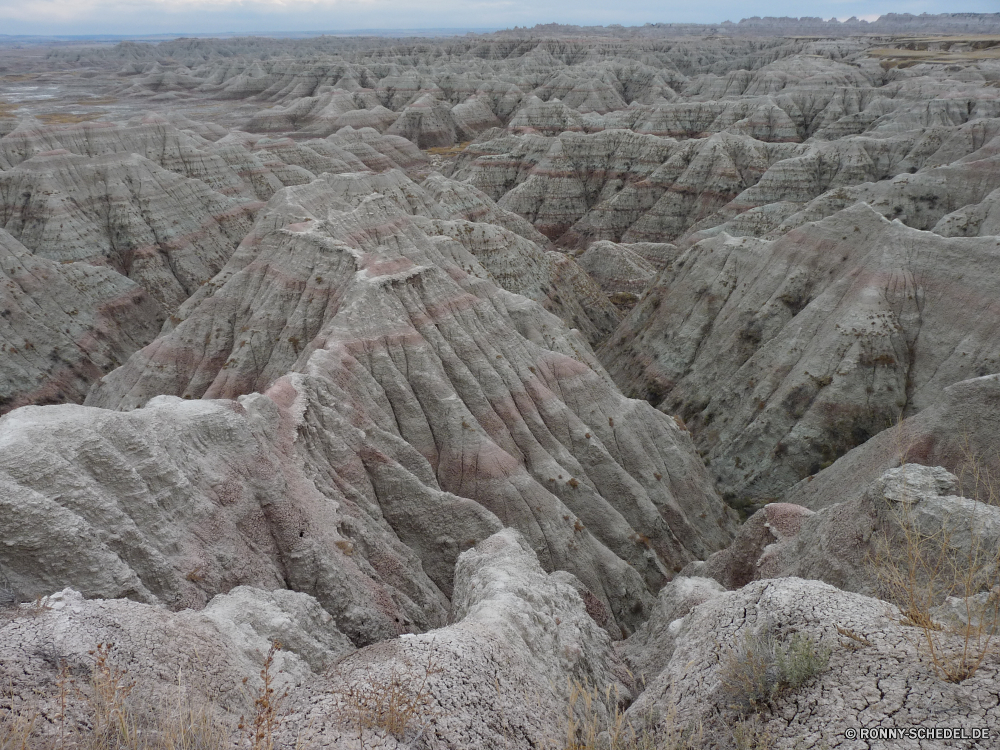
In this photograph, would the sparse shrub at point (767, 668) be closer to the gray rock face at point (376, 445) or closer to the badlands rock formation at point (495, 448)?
the badlands rock formation at point (495, 448)

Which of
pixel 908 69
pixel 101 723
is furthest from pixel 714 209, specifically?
pixel 908 69

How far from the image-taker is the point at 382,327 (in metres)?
28.1

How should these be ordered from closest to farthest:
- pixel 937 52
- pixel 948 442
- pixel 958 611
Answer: pixel 958 611 < pixel 948 442 < pixel 937 52

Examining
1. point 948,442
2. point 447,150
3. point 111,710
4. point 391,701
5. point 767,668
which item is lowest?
point 948,442

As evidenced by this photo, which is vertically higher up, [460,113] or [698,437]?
[460,113]

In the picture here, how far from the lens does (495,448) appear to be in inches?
1045

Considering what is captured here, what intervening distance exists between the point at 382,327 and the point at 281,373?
603 centimetres

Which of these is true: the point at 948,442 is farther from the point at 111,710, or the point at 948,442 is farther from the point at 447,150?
the point at 447,150

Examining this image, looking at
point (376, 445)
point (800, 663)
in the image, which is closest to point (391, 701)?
point (800, 663)

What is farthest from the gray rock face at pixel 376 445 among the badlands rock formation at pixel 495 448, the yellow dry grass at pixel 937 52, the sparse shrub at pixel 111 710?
the yellow dry grass at pixel 937 52

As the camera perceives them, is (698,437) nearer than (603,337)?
Yes

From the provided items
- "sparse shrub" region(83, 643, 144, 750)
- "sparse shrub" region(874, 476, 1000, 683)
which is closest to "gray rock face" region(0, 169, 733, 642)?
"sparse shrub" region(83, 643, 144, 750)

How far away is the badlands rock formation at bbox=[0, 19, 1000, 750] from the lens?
9617mm

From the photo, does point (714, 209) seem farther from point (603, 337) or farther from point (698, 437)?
point (698, 437)
